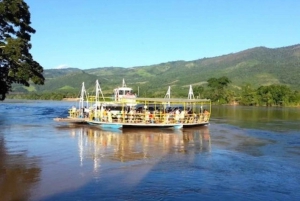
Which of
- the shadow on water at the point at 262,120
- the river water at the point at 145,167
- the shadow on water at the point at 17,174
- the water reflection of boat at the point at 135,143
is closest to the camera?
the shadow on water at the point at 17,174

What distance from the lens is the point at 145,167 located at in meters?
16.0

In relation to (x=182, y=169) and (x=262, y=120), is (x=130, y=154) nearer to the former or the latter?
(x=182, y=169)

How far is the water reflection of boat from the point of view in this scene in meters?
18.7

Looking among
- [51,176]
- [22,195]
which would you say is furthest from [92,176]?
[22,195]

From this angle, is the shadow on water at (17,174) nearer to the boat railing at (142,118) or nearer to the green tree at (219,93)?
the boat railing at (142,118)

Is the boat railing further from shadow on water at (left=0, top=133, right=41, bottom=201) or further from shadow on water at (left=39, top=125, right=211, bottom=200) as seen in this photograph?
shadow on water at (left=0, top=133, right=41, bottom=201)

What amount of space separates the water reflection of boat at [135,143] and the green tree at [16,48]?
577 cm

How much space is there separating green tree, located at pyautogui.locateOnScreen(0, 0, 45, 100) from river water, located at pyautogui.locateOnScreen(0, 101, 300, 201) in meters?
4.67

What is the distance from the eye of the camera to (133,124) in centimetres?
2945

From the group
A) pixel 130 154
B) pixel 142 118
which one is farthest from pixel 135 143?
pixel 142 118

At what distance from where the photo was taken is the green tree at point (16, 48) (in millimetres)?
26891

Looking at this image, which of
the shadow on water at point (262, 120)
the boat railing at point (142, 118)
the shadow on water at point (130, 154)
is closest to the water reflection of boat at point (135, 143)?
the shadow on water at point (130, 154)

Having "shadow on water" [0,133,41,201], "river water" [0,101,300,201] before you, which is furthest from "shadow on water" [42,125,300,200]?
"shadow on water" [0,133,41,201]

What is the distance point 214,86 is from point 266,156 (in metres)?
98.7
